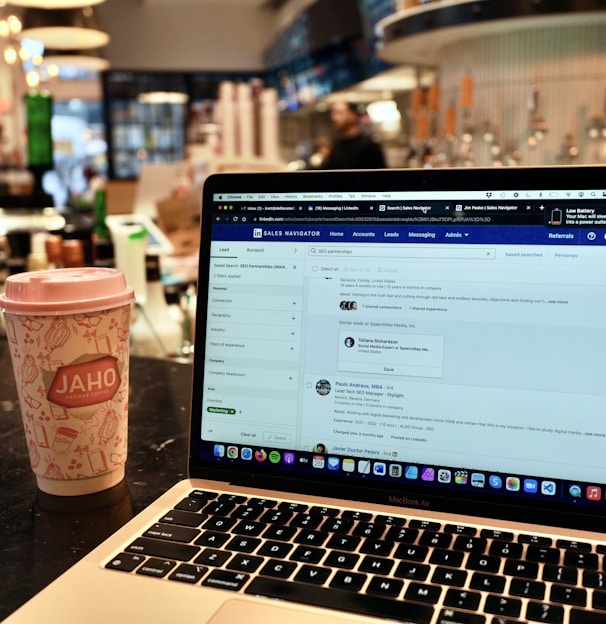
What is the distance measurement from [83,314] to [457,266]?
331 millimetres

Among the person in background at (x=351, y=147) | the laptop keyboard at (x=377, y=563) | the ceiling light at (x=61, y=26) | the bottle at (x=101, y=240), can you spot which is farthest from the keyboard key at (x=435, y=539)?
the person in background at (x=351, y=147)

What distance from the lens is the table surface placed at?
0.56 m

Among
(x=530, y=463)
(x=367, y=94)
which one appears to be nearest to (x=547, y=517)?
(x=530, y=463)

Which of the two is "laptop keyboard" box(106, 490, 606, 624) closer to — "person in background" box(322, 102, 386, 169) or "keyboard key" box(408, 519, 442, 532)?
"keyboard key" box(408, 519, 442, 532)

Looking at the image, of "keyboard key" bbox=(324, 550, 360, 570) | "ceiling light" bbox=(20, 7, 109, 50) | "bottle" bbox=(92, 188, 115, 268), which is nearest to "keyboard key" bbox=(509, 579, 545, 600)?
"keyboard key" bbox=(324, 550, 360, 570)

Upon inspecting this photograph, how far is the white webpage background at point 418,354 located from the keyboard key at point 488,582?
0.37 ft

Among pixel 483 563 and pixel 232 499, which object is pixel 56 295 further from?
pixel 483 563

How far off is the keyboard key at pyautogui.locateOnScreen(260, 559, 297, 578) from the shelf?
2.21 m

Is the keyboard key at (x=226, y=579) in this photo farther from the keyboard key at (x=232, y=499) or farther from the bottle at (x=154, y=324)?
the bottle at (x=154, y=324)

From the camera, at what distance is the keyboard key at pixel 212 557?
1.75 ft

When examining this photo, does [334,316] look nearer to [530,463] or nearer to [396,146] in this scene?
[530,463]

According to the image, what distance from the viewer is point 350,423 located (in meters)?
0.63

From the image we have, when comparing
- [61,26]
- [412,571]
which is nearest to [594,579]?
[412,571]

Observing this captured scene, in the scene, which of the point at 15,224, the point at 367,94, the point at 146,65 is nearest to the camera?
the point at 15,224
